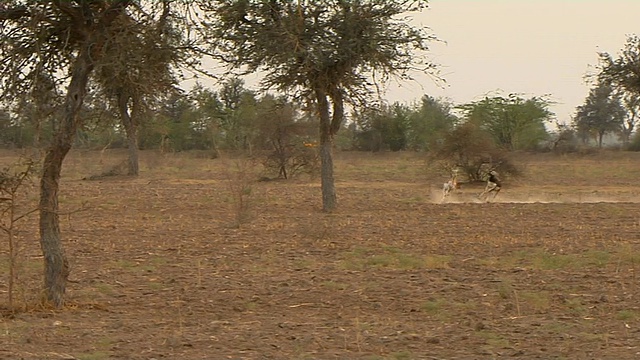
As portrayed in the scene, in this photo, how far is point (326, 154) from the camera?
22969 mm

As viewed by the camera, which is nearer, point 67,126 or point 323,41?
point 67,126

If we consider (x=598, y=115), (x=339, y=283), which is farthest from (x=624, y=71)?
(x=598, y=115)

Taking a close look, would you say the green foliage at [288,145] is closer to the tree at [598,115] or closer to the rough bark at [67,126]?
the rough bark at [67,126]

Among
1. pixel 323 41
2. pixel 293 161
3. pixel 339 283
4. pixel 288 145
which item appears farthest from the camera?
pixel 293 161

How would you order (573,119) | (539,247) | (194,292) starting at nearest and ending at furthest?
(194,292)
(539,247)
(573,119)

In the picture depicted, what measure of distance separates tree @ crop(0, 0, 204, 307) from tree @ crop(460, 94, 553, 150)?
39.7m

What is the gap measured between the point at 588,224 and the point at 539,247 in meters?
4.27

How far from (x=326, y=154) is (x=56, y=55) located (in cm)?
1337

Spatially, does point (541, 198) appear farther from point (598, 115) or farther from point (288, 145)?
point (598, 115)

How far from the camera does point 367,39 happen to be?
20.5 m

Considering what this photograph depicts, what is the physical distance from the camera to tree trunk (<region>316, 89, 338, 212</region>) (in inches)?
880

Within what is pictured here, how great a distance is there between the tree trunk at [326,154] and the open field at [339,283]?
2.11 feet

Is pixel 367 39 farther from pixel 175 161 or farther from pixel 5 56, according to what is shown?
pixel 175 161

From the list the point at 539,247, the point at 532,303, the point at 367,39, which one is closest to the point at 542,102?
the point at 367,39
